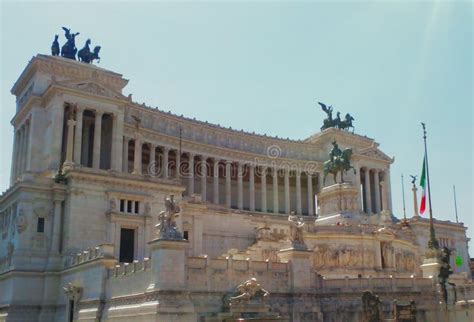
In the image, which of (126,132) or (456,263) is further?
(456,263)

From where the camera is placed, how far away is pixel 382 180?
4060 inches

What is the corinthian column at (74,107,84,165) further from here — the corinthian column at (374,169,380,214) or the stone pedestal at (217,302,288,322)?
the corinthian column at (374,169,380,214)

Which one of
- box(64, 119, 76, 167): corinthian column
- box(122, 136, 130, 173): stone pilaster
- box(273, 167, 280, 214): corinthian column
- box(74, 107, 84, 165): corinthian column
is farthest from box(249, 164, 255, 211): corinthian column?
box(64, 119, 76, 167): corinthian column

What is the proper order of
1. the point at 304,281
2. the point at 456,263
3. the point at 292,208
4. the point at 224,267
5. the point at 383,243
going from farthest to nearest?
the point at 292,208 → the point at 456,263 → the point at 383,243 → the point at 304,281 → the point at 224,267

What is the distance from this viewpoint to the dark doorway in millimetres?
52919

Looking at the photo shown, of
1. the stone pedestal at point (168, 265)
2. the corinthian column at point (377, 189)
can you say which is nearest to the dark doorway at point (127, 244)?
the stone pedestal at point (168, 265)

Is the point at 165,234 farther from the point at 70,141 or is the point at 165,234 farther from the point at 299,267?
the point at 70,141

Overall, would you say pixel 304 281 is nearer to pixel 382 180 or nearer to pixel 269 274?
pixel 269 274

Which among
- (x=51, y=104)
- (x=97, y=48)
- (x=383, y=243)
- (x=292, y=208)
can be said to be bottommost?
(x=383, y=243)

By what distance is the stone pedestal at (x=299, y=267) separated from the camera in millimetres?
40375

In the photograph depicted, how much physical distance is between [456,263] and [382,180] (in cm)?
2088

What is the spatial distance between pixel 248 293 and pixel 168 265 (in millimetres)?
5612

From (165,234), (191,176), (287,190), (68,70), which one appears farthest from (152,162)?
(165,234)

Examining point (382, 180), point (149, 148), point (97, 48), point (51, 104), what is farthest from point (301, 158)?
point (51, 104)
